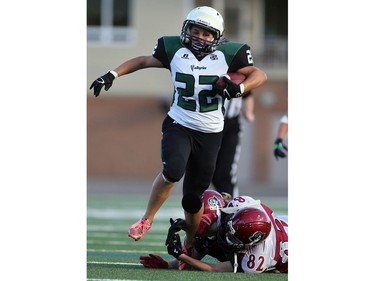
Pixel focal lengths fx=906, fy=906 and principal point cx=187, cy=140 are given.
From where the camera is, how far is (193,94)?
4773mm

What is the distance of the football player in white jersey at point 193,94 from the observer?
460 centimetres

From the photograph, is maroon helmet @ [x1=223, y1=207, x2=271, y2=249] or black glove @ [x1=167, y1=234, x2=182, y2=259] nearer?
maroon helmet @ [x1=223, y1=207, x2=271, y2=249]

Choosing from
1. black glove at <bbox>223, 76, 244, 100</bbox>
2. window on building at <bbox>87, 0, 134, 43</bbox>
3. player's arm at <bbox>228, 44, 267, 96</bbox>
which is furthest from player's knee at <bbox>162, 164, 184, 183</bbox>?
window on building at <bbox>87, 0, 134, 43</bbox>

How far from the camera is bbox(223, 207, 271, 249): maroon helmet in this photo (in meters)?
4.34

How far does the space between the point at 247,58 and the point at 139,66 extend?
0.58 metres

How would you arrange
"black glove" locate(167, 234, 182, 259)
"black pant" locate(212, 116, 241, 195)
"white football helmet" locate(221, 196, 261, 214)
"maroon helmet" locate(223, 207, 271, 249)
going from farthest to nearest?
"black pant" locate(212, 116, 241, 195)
"white football helmet" locate(221, 196, 261, 214)
"black glove" locate(167, 234, 182, 259)
"maroon helmet" locate(223, 207, 271, 249)

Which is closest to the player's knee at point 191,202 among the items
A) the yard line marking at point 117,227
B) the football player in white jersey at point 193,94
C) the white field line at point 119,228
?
the football player in white jersey at point 193,94

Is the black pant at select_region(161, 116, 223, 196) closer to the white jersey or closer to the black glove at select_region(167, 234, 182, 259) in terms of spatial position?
the white jersey

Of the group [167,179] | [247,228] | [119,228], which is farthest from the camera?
[119,228]

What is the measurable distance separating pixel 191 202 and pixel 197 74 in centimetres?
73

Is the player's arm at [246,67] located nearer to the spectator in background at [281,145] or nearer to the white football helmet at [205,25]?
the white football helmet at [205,25]

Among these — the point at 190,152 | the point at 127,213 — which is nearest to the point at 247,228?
the point at 190,152

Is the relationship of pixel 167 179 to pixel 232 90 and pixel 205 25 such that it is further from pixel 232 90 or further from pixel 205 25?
pixel 205 25

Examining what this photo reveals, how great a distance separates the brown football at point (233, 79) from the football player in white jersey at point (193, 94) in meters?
0.03
